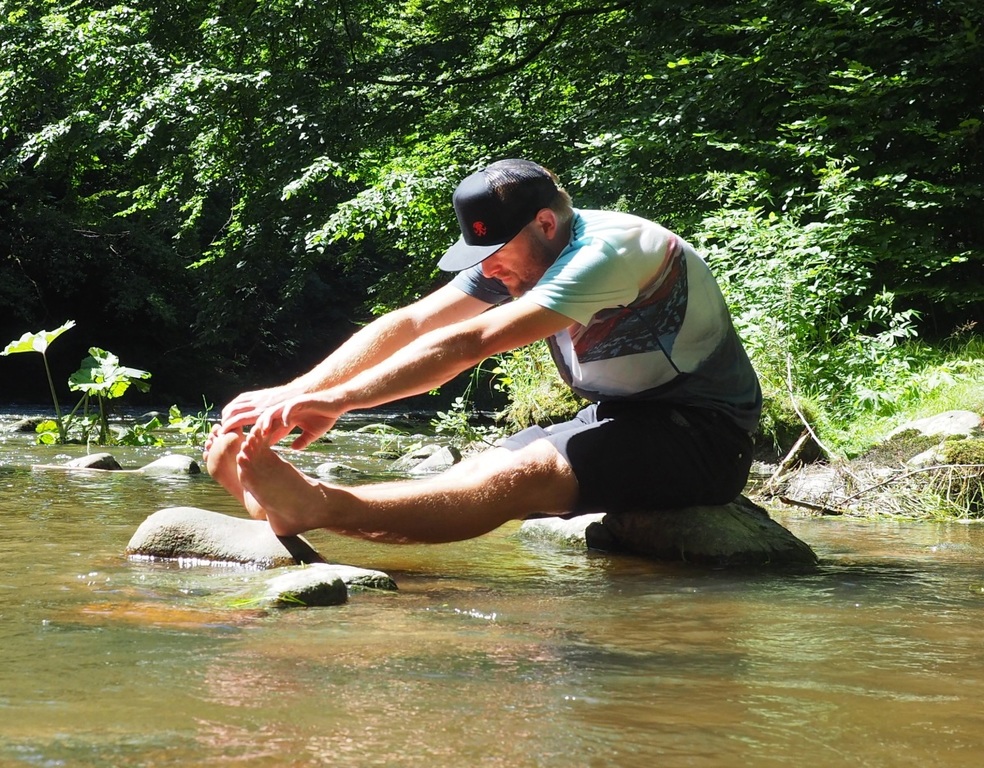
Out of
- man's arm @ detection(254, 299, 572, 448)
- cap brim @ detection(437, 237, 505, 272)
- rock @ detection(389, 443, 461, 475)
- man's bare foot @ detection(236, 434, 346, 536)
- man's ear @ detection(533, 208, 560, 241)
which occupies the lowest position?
rock @ detection(389, 443, 461, 475)

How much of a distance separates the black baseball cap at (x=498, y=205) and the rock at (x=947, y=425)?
3.37m

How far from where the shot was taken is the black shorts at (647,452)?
3.23 meters

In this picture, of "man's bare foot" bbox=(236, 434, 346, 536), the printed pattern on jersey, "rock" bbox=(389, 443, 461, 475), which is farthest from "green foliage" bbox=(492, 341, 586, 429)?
"man's bare foot" bbox=(236, 434, 346, 536)

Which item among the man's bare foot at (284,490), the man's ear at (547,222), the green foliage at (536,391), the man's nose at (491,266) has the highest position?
the man's ear at (547,222)

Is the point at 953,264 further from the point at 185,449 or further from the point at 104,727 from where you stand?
the point at 104,727

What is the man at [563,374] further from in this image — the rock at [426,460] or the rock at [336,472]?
the rock at [426,460]

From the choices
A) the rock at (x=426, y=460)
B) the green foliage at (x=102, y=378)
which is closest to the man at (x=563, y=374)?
the rock at (x=426, y=460)

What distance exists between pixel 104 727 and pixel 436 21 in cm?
1282

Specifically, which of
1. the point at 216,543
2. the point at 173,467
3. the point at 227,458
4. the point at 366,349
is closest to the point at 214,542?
the point at 216,543

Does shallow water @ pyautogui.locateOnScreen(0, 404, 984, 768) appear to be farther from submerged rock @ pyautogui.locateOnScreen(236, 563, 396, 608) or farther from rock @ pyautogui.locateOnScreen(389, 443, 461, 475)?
rock @ pyautogui.locateOnScreen(389, 443, 461, 475)

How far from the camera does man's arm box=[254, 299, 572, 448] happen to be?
281cm

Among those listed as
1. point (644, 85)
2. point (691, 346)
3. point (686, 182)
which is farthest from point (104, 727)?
point (644, 85)

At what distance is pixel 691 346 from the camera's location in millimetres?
3309

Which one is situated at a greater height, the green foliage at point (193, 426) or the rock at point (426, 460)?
the green foliage at point (193, 426)
